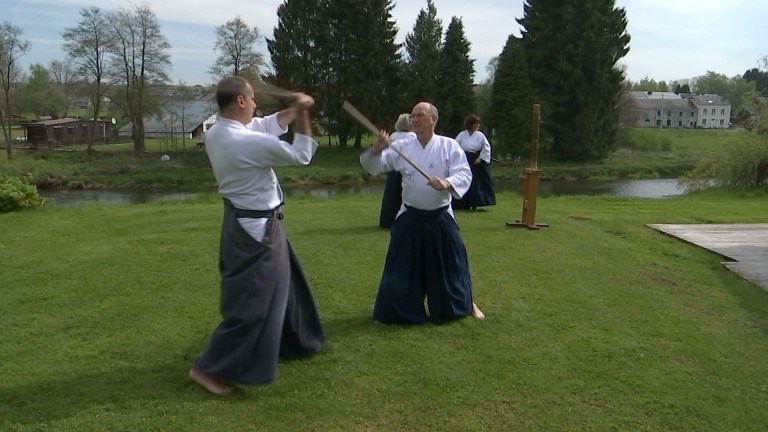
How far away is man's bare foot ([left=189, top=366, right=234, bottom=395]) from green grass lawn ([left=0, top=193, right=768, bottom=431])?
53mm

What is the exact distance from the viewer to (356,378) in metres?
4.24

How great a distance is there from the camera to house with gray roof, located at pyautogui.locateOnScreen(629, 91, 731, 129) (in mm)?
99562

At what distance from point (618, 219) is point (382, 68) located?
30995 mm

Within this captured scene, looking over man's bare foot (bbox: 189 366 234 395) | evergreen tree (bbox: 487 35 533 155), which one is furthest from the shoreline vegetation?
man's bare foot (bbox: 189 366 234 395)

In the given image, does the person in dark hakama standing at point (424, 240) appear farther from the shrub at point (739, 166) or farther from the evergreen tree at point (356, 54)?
the evergreen tree at point (356, 54)

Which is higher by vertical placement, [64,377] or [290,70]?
[290,70]

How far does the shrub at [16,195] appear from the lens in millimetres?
11383

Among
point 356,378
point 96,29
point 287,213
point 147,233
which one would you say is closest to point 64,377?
point 356,378

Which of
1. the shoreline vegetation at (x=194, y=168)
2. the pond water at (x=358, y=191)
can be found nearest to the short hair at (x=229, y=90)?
the pond water at (x=358, y=191)

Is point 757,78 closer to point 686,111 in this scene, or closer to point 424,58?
point 686,111

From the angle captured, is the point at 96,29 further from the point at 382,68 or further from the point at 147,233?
the point at 147,233

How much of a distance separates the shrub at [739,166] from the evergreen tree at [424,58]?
Result: 1802 centimetres

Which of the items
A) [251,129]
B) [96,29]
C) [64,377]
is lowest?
[64,377]

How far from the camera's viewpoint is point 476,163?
1114cm
